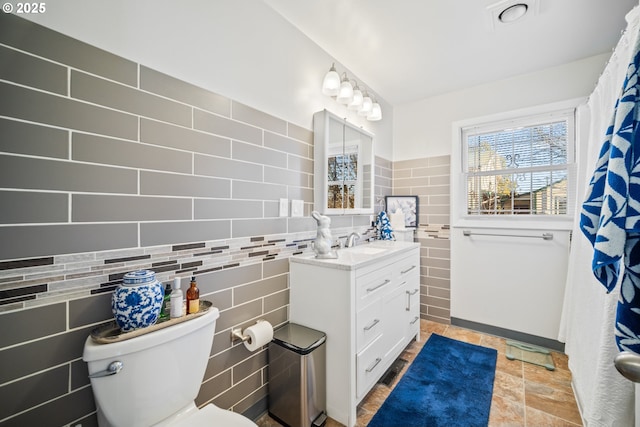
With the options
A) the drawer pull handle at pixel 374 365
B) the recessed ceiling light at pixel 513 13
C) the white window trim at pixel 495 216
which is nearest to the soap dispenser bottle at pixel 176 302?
the drawer pull handle at pixel 374 365

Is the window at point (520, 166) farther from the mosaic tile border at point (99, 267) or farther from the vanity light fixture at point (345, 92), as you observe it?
the mosaic tile border at point (99, 267)

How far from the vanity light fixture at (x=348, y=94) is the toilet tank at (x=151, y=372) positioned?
1677 millimetres

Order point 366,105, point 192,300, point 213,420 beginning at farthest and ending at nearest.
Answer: point 366,105, point 192,300, point 213,420

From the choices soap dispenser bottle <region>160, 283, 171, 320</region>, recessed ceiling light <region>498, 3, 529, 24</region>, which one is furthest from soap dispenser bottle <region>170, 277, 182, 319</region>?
recessed ceiling light <region>498, 3, 529, 24</region>

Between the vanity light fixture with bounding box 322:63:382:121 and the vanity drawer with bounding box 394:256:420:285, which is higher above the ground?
the vanity light fixture with bounding box 322:63:382:121

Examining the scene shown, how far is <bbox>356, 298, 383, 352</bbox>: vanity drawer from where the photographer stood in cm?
146

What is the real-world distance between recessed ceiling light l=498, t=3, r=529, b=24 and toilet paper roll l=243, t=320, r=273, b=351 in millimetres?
2356

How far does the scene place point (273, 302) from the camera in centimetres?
158

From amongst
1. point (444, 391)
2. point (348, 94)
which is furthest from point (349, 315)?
point (348, 94)

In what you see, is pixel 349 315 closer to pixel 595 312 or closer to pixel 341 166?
pixel 341 166

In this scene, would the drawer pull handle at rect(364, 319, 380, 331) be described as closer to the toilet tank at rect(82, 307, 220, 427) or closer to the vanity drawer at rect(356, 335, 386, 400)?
the vanity drawer at rect(356, 335, 386, 400)

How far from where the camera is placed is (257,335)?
1.35m

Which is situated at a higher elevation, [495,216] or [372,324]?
[495,216]

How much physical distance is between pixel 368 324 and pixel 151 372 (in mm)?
1098
